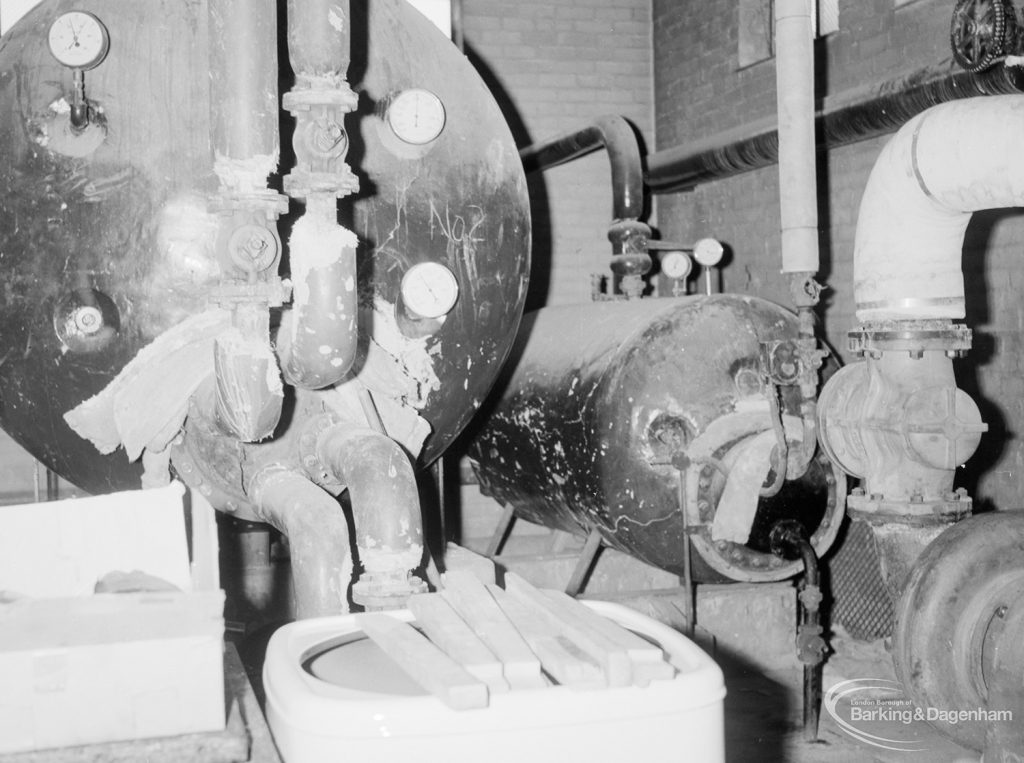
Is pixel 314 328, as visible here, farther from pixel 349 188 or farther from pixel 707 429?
pixel 707 429

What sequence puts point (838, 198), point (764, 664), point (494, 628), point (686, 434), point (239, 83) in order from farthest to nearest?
1. point (838, 198)
2. point (764, 664)
3. point (686, 434)
4. point (239, 83)
5. point (494, 628)

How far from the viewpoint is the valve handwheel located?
325cm

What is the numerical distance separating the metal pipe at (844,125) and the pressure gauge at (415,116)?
1.99m

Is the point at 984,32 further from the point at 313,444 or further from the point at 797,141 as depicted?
the point at 313,444

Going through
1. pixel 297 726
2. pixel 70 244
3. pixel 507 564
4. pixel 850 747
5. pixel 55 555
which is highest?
pixel 70 244

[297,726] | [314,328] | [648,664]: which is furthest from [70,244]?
[648,664]

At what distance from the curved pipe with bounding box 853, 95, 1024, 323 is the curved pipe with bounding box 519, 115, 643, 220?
1.52 meters

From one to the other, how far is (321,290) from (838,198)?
3411mm

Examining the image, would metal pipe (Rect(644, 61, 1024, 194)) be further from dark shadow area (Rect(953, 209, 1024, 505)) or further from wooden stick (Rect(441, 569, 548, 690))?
wooden stick (Rect(441, 569, 548, 690))

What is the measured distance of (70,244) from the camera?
7.80 ft

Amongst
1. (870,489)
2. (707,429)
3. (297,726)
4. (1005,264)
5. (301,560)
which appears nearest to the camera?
(297,726)

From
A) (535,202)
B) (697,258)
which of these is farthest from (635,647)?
(535,202)

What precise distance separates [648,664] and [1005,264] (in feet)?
10.3

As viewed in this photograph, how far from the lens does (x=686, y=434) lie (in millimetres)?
3201
